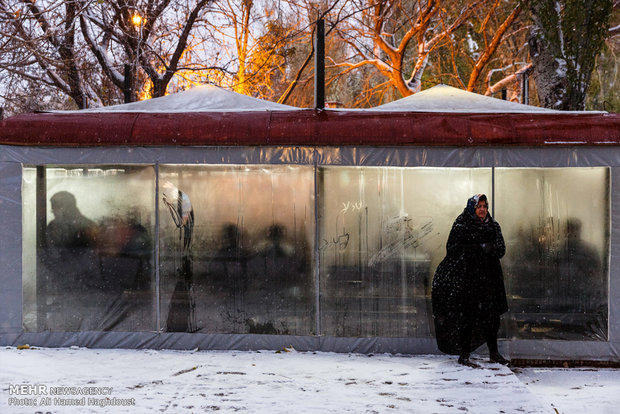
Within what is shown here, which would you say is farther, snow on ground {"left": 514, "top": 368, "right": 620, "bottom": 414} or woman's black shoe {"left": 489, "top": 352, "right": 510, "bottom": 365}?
woman's black shoe {"left": 489, "top": 352, "right": 510, "bottom": 365}

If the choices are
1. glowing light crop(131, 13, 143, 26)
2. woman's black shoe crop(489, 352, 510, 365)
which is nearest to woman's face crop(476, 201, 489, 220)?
woman's black shoe crop(489, 352, 510, 365)

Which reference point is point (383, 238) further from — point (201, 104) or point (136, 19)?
point (136, 19)

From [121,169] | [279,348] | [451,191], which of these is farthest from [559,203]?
[121,169]

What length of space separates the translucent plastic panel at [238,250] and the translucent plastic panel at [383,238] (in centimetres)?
24

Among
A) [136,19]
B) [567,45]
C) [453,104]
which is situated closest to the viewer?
[453,104]

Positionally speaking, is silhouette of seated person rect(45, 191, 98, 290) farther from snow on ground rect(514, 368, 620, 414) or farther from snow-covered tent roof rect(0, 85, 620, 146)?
snow on ground rect(514, 368, 620, 414)

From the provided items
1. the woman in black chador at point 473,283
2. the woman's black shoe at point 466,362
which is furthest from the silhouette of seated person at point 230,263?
the woman's black shoe at point 466,362

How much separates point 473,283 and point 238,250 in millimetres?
2530

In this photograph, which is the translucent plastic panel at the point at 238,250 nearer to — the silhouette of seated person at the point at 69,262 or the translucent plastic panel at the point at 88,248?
the translucent plastic panel at the point at 88,248

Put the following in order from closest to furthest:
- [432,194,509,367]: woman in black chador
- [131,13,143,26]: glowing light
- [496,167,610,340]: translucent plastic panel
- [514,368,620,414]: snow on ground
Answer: [514,368,620,414]: snow on ground, [432,194,509,367]: woman in black chador, [496,167,610,340]: translucent plastic panel, [131,13,143,26]: glowing light

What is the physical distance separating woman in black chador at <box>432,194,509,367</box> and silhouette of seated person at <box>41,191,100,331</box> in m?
3.83

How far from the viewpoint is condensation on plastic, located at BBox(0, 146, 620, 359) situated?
712cm

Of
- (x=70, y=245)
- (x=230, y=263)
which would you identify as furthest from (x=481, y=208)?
(x=70, y=245)

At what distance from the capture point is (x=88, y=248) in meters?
7.30
